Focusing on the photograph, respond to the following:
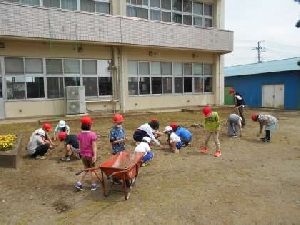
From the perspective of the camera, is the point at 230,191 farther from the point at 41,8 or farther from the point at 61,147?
the point at 41,8

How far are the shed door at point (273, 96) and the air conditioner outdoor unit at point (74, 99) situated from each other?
1723 centimetres

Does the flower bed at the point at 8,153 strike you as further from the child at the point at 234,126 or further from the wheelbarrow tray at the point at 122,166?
the child at the point at 234,126

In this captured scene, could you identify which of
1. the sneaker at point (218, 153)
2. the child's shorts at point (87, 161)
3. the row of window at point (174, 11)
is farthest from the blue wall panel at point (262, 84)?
the child's shorts at point (87, 161)

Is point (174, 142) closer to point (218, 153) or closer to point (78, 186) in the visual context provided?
point (218, 153)

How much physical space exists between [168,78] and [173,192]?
13741mm

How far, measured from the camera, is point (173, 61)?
18375 millimetres

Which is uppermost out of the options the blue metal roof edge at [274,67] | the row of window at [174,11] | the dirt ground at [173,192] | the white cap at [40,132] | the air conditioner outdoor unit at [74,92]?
the row of window at [174,11]

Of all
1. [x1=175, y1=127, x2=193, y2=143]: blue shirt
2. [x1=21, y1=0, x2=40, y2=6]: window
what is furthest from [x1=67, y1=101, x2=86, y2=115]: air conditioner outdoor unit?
[x1=175, y1=127, x2=193, y2=143]: blue shirt

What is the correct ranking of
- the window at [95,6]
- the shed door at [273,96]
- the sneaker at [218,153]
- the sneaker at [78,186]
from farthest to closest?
the shed door at [273,96] < the window at [95,6] < the sneaker at [218,153] < the sneaker at [78,186]

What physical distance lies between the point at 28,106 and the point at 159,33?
8371 mm

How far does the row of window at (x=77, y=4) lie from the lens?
13594 millimetres

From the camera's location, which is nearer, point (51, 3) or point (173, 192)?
point (173, 192)

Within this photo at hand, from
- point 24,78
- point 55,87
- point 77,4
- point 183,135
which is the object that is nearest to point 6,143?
point 183,135

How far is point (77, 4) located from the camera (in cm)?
1470
